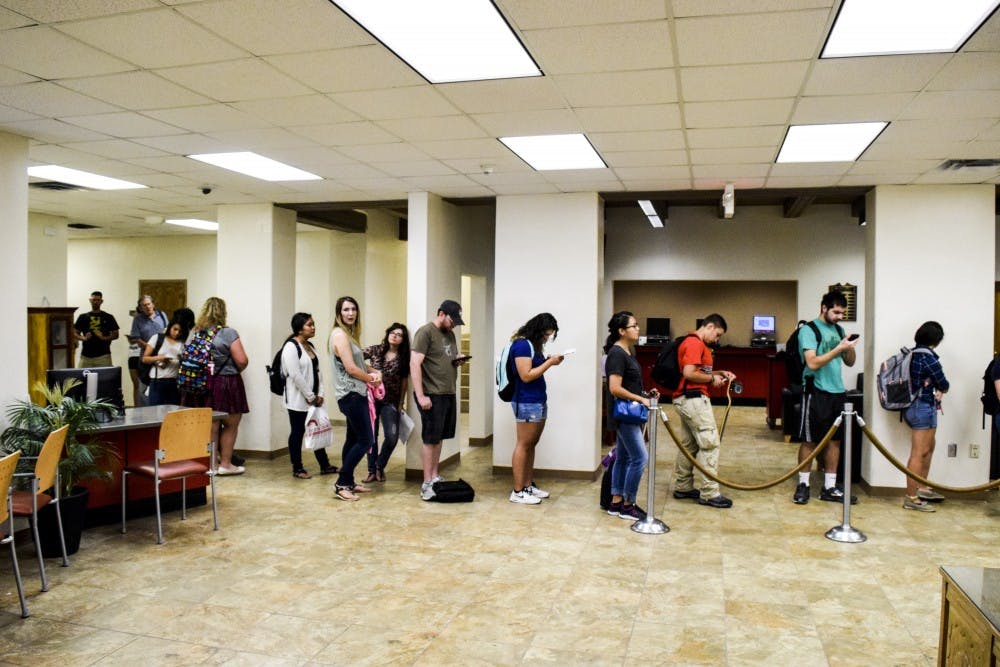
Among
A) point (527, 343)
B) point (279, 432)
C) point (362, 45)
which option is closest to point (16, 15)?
point (362, 45)

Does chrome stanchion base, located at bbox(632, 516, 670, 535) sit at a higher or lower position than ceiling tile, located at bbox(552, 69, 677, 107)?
lower

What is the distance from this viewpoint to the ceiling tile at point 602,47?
3.11m

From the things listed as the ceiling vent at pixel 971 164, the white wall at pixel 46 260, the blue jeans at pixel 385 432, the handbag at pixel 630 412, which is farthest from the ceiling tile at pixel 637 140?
the white wall at pixel 46 260

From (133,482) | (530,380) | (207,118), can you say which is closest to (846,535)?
(530,380)

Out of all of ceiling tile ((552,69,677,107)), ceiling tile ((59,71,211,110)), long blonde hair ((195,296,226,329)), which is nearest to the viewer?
ceiling tile ((552,69,677,107))

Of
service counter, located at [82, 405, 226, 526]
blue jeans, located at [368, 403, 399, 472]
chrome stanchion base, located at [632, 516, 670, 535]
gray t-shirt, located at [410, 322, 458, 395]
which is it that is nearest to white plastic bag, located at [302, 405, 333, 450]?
blue jeans, located at [368, 403, 399, 472]

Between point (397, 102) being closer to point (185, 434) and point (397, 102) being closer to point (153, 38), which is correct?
point (153, 38)

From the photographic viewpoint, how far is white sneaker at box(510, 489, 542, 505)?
600cm

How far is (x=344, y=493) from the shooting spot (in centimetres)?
609

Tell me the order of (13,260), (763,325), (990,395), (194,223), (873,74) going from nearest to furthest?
(873,74)
(13,260)
(990,395)
(194,223)
(763,325)

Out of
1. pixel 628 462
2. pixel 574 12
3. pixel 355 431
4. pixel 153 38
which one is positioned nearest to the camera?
pixel 574 12

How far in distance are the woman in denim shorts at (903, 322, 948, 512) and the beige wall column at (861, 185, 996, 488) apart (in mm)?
338

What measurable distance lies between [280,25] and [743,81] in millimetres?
2245

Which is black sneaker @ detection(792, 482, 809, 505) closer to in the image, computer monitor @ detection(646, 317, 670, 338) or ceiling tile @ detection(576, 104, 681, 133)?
ceiling tile @ detection(576, 104, 681, 133)
